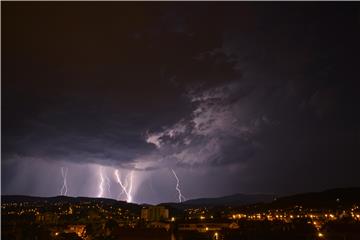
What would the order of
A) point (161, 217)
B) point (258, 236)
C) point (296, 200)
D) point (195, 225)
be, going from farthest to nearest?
1. point (296, 200)
2. point (161, 217)
3. point (195, 225)
4. point (258, 236)

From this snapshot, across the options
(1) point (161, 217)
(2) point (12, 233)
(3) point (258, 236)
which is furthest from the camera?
(1) point (161, 217)

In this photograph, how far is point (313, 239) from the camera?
28906 mm

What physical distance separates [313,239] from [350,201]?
303ft

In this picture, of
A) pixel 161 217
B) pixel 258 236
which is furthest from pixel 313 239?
pixel 161 217

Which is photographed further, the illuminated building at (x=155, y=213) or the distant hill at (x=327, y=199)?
the distant hill at (x=327, y=199)

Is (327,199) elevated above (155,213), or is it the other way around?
(155,213)

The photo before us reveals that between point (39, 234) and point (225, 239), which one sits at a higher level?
point (39, 234)

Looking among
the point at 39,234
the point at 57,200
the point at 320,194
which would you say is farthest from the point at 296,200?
the point at 39,234

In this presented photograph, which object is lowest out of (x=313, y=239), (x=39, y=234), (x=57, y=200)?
(x=313, y=239)

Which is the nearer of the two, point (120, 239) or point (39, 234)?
point (39, 234)

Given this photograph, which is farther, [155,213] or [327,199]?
[327,199]

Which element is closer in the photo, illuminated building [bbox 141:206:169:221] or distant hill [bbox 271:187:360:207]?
illuminated building [bbox 141:206:169:221]

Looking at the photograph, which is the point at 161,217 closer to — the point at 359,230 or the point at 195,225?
the point at 195,225

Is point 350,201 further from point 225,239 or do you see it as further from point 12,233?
point 12,233
